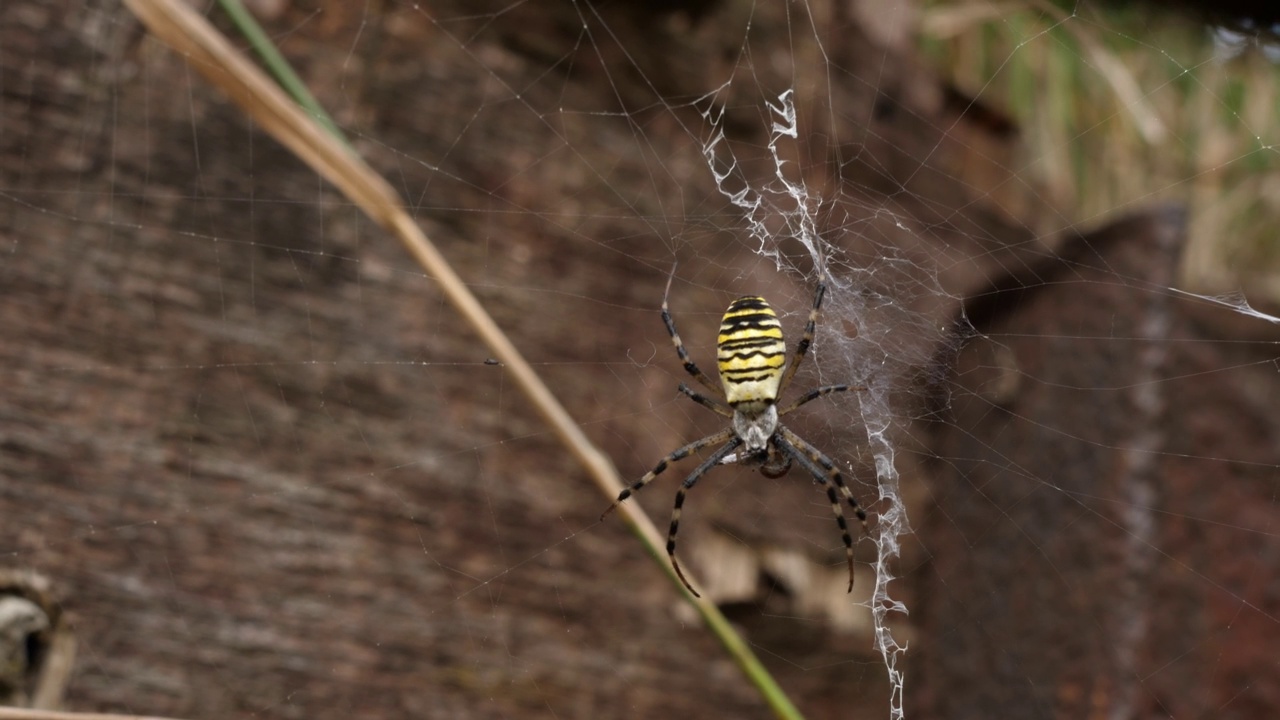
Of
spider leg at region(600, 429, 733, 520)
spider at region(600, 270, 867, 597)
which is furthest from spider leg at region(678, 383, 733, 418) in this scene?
spider leg at region(600, 429, 733, 520)

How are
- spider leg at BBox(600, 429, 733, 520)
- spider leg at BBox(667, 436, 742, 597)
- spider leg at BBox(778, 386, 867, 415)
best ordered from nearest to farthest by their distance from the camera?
spider leg at BBox(667, 436, 742, 597)
spider leg at BBox(600, 429, 733, 520)
spider leg at BBox(778, 386, 867, 415)

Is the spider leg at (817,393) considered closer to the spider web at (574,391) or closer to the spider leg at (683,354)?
the spider web at (574,391)

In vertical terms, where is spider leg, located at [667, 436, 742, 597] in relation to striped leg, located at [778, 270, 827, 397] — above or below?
A: below

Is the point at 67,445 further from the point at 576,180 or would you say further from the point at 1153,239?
the point at 1153,239

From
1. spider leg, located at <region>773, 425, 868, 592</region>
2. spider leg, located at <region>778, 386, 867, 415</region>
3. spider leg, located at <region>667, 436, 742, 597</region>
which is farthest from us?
spider leg, located at <region>778, 386, 867, 415</region>

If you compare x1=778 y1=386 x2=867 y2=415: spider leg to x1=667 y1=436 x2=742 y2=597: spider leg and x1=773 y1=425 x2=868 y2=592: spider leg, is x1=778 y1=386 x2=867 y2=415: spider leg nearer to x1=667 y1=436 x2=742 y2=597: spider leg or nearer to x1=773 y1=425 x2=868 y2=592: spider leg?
x1=773 y1=425 x2=868 y2=592: spider leg

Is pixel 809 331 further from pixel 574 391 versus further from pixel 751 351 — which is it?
pixel 574 391

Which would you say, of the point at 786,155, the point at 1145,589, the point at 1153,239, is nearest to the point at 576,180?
the point at 786,155

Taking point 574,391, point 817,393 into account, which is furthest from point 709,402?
point 574,391
